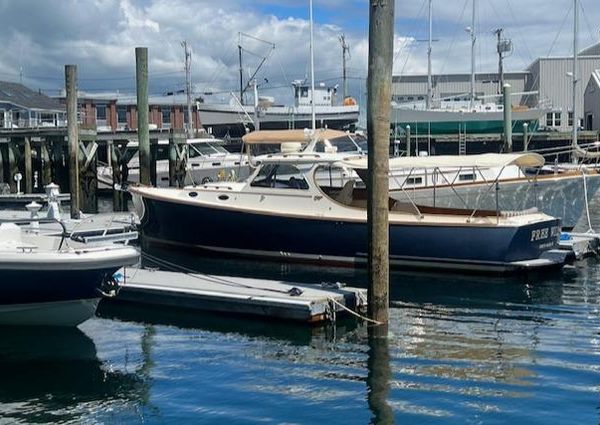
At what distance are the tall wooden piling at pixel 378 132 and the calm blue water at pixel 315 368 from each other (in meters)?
1.38

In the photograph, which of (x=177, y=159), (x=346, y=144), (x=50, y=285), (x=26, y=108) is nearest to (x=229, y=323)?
(x=50, y=285)

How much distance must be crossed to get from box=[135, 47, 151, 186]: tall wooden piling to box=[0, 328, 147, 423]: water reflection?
12912 mm

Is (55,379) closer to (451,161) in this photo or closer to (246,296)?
(246,296)

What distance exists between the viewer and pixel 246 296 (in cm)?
1245

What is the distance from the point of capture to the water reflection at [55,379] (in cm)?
861

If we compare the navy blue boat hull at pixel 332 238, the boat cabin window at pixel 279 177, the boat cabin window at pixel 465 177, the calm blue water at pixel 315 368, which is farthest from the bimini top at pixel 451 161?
the boat cabin window at pixel 465 177

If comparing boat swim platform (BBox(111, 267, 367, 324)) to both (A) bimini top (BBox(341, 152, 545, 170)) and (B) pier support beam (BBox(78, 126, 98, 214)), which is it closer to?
(A) bimini top (BBox(341, 152, 545, 170))

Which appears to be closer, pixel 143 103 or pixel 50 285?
pixel 50 285

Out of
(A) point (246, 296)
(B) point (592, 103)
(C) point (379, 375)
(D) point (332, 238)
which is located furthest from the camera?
(B) point (592, 103)

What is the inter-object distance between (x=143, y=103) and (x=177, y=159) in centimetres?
1331

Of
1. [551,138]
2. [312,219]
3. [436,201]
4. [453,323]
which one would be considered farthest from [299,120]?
[453,323]

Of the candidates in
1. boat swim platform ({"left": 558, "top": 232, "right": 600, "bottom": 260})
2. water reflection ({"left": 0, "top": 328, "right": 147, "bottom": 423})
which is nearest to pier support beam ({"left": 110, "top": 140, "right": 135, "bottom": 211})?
boat swim platform ({"left": 558, "top": 232, "right": 600, "bottom": 260})

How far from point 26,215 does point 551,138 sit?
45757 mm

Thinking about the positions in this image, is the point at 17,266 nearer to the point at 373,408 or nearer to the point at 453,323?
the point at 373,408
